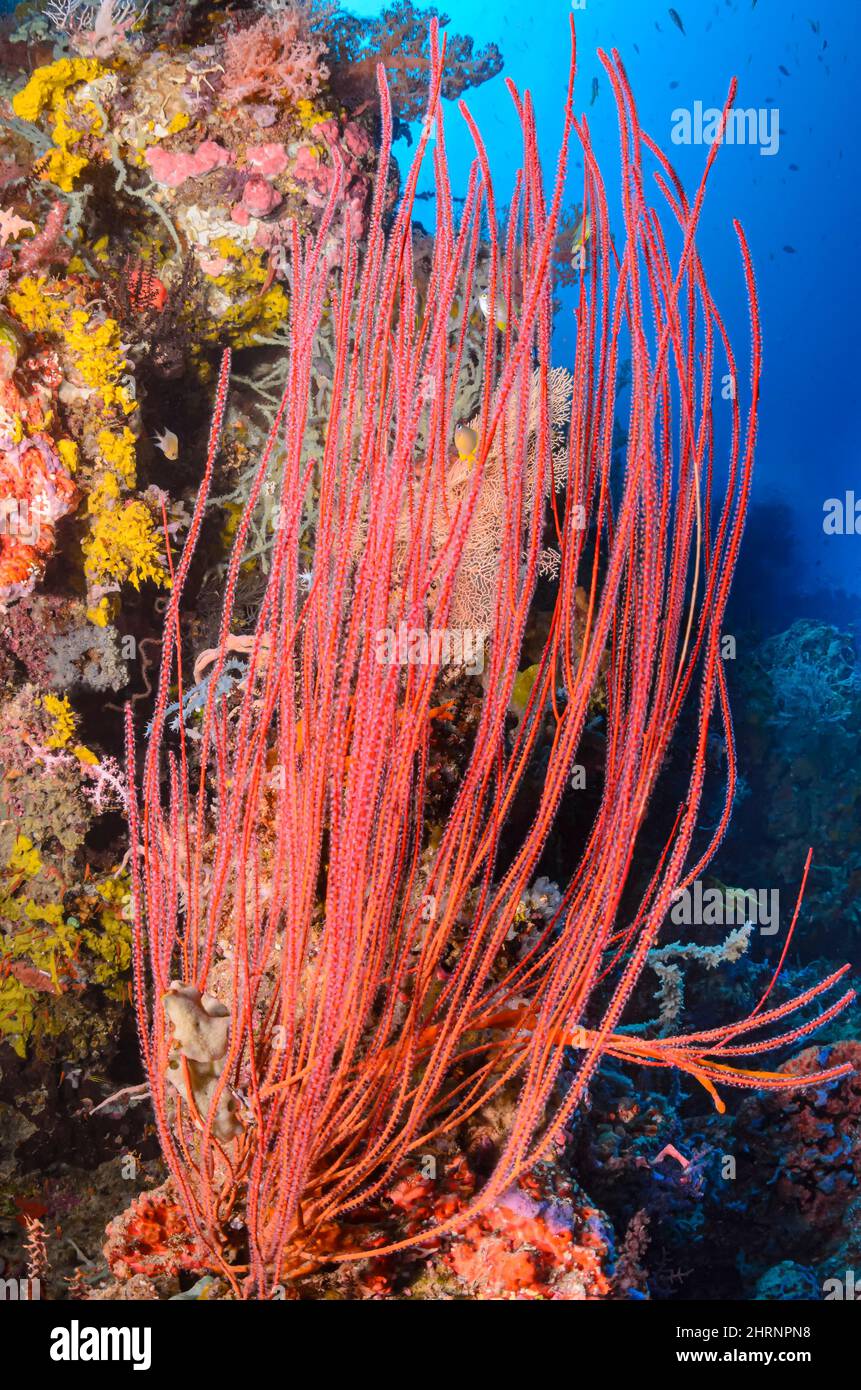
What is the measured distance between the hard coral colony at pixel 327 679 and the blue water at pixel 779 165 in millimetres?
8416

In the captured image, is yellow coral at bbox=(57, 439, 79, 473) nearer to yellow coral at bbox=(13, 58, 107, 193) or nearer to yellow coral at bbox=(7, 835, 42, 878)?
yellow coral at bbox=(13, 58, 107, 193)

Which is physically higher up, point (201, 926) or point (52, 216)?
point (52, 216)

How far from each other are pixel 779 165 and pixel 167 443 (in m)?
16.4

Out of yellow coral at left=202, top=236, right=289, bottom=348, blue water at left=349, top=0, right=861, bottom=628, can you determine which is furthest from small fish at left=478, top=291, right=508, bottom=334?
blue water at left=349, top=0, right=861, bottom=628

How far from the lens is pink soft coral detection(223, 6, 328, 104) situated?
300 cm

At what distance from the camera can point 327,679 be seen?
63.7 inches

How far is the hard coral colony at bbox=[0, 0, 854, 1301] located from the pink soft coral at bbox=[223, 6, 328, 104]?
1 centimetres
